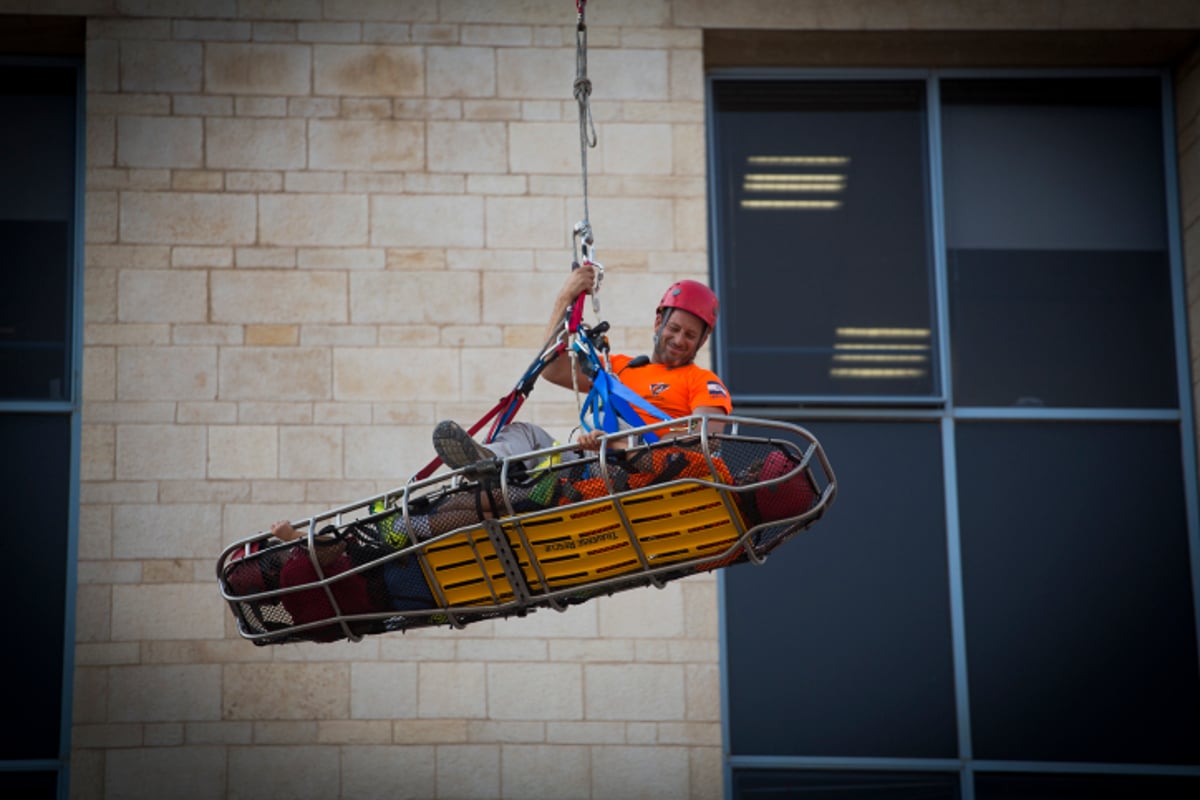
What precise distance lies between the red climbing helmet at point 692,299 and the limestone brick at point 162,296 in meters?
4.05

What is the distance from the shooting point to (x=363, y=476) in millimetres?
11617

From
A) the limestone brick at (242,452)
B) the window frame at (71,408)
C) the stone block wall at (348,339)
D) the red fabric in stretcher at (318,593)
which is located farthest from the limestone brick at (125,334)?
the red fabric in stretcher at (318,593)

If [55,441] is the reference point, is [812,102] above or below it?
above

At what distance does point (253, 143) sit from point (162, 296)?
1.11m

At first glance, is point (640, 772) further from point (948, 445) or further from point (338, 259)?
point (338, 259)

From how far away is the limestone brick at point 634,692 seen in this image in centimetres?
1130

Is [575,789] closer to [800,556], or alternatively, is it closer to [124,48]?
[800,556]

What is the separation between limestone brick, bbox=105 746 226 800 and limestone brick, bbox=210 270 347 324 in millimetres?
2567

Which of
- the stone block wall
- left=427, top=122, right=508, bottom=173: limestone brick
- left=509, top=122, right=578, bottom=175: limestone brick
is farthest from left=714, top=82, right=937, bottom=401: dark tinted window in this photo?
left=427, top=122, right=508, bottom=173: limestone brick

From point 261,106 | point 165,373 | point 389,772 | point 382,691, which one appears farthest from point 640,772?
point 261,106

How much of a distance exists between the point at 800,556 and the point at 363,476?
8.68ft

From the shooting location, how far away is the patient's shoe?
765 centimetres

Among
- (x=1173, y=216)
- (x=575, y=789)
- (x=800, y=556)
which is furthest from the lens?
(x=1173, y=216)

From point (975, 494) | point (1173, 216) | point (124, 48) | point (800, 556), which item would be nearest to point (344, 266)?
point (124, 48)
